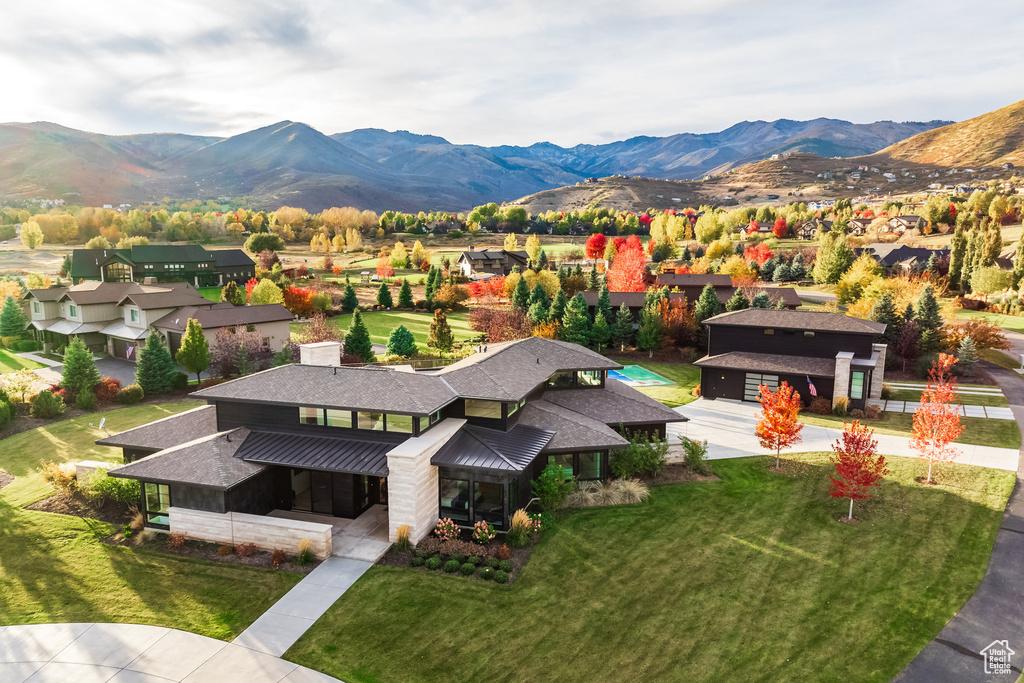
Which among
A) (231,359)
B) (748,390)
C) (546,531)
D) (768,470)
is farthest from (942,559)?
(231,359)

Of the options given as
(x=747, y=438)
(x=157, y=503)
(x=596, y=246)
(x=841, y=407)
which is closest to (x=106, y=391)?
(x=157, y=503)

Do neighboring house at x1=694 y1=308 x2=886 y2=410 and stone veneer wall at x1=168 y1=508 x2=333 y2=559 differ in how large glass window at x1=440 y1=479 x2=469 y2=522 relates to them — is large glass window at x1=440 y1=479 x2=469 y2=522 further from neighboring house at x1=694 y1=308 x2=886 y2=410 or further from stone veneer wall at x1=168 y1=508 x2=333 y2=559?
neighboring house at x1=694 y1=308 x2=886 y2=410

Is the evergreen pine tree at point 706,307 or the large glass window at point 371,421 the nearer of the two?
the large glass window at point 371,421

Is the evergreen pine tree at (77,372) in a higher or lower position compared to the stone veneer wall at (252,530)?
higher

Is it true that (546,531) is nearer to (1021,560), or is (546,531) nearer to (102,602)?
(102,602)

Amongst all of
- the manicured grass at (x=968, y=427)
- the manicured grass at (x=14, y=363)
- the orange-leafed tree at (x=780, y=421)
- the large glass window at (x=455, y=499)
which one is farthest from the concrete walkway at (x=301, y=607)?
the manicured grass at (x=14, y=363)

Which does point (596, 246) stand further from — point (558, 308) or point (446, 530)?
point (446, 530)

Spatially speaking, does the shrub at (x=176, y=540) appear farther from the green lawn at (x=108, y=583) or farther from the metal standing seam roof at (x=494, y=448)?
the metal standing seam roof at (x=494, y=448)
